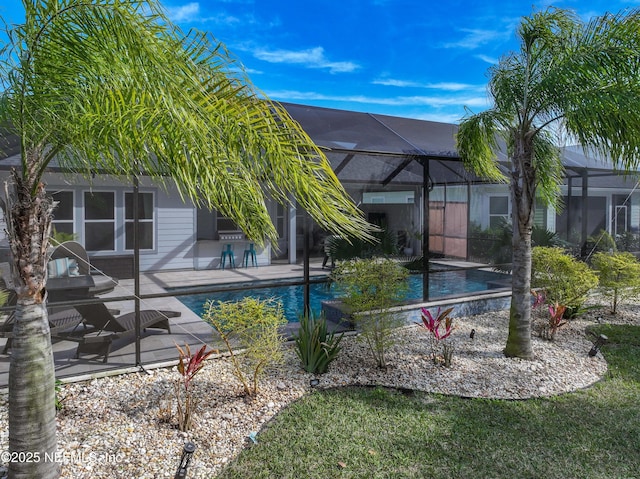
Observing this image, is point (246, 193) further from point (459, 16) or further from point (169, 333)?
point (459, 16)

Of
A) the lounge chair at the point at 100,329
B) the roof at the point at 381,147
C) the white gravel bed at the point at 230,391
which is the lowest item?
the white gravel bed at the point at 230,391

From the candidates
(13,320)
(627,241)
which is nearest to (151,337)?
(13,320)

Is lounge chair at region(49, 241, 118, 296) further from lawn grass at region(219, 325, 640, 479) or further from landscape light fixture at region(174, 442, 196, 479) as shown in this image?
landscape light fixture at region(174, 442, 196, 479)

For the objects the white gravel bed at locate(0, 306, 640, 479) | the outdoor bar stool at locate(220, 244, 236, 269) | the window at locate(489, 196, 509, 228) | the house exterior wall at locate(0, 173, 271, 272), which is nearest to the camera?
the white gravel bed at locate(0, 306, 640, 479)

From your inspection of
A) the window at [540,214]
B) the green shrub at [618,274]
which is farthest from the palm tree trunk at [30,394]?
the window at [540,214]

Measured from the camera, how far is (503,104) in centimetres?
583

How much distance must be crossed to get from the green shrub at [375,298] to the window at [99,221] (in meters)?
2.80

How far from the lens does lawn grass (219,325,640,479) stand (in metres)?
3.20

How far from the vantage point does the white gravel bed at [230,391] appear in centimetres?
331

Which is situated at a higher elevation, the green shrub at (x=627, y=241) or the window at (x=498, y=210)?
the window at (x=498, y=210)

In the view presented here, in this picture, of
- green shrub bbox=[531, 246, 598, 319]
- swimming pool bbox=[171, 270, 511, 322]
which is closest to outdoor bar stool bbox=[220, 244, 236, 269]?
swimming pool bbox=[171, 270, 511, 322]

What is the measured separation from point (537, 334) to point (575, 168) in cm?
422

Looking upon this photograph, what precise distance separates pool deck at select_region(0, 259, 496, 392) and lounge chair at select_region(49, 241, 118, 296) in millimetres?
84

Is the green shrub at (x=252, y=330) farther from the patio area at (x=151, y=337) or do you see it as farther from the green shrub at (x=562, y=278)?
the green shrub at (x=562, y=278)
